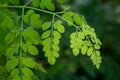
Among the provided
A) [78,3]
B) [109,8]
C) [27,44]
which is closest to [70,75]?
[78,3]

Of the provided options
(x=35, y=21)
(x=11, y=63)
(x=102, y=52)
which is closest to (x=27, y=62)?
(x=11, y=63)

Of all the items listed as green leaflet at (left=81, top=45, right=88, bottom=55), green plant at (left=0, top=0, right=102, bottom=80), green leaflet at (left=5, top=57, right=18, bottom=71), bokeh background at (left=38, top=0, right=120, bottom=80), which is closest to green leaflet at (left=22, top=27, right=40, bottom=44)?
green plant at (left=0, top=0, right=102, bottom=80)

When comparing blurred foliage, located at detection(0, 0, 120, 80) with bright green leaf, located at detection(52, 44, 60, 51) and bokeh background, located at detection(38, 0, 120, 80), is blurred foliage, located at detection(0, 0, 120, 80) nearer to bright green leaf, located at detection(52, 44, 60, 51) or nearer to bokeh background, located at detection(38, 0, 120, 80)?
bokeh background, located at detection(38, 0, 120, 80)

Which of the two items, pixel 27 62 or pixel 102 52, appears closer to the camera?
pixel 27 62

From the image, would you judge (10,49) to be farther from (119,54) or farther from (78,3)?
(119,54)

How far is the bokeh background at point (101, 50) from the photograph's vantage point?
3533 mm

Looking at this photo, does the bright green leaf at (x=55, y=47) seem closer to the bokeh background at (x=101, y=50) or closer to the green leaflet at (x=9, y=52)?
the green leaflet at (x=9, y=52)

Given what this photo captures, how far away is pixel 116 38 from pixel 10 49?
125 inches

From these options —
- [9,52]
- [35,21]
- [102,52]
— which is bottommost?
[102,52]

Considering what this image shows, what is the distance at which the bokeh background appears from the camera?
3533 mm

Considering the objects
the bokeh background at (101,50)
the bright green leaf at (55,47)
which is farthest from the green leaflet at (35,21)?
A: the bokeh background at (101,50)

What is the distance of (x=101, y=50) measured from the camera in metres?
4.58

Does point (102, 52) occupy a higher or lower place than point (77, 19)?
lower

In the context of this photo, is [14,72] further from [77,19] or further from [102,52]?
[102,52]
